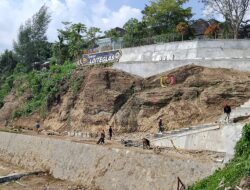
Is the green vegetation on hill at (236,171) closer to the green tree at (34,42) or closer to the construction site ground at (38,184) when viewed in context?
the construction site ground at (38,184)

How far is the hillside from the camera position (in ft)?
106

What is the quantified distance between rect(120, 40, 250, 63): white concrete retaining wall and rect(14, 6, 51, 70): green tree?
102 ft

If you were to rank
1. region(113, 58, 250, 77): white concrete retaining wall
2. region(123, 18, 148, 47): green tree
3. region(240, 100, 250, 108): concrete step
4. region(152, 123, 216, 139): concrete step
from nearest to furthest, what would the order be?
region(152, 123, 216, 139): concrete step
region(240, 100, 250, 108): concrete step
region(113, 58, 250, 77): white concrete retaining wall
region(123, 18, 148, 47): green tree

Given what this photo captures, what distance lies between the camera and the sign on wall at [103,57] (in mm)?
43312

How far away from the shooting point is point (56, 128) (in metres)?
42.6

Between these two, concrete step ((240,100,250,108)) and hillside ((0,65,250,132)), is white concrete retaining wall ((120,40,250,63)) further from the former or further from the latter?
concrete step ((240,100,250,108))

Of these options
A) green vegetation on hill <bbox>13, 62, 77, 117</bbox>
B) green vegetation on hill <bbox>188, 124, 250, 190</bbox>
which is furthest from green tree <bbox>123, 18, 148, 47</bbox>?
green vegetation on hill <bbox>188, 124, 250, 190</bbox>

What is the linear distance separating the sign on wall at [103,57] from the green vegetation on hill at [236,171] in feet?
82.0

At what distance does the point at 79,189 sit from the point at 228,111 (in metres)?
10.7

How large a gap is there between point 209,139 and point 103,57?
829 inches

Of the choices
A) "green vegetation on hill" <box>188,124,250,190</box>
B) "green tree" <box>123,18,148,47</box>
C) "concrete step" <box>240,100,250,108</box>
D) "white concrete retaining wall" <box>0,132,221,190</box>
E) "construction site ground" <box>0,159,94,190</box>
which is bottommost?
"construction site ground" <box>0,159,94,190</box>

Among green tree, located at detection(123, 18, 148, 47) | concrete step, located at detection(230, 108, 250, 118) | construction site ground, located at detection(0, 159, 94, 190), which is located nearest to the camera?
construction site ground, located at detection(0, 159, 94, 190)

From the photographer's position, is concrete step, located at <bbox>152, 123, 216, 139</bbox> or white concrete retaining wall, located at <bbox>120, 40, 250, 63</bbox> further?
white concrete retaining wall, located at <bbox>120, 40, 250, 63</bbox>

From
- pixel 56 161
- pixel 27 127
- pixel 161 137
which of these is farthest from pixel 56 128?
pixel 161 137
